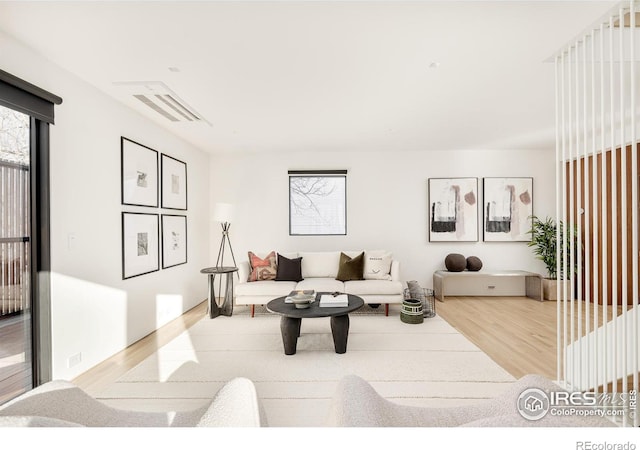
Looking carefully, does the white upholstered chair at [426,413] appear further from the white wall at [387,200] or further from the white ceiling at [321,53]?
the white wall at [387,200]

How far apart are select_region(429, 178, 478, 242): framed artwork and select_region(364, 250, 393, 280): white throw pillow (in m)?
1.15

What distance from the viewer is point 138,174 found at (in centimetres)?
352

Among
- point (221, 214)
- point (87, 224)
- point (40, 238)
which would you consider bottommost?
point (40, 238)

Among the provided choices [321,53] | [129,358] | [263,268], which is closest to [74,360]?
[129,358]

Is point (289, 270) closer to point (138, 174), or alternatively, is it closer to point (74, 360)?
point (138, 174)

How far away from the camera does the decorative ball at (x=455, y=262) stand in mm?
5129

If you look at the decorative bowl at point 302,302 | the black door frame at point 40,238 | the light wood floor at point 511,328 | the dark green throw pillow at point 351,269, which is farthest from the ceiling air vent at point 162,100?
the light wood floor at point 511,328

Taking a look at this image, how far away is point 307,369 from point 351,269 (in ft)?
7.01

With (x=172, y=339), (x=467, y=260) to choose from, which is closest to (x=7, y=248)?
(x=172, y=339)

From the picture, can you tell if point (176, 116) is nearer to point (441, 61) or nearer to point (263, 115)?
point (263, 115)

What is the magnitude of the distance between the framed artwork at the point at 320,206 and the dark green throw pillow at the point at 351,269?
831 mm

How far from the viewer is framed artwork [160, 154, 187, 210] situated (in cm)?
408

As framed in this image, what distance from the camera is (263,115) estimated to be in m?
3.64
